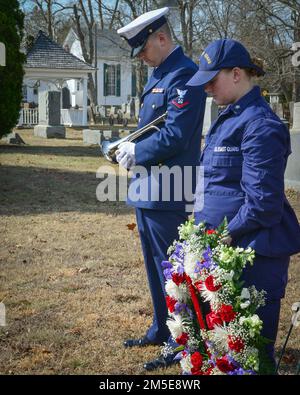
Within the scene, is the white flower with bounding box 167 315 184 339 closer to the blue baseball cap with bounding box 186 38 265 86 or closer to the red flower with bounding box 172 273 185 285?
the red flower with bounding box 172 273 185 285

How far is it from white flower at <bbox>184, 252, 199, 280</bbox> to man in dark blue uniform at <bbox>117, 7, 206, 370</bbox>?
94cm

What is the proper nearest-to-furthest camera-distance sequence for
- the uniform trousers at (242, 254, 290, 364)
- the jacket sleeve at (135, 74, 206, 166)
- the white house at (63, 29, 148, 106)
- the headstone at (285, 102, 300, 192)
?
the uniform trousers at (242, 254, 290, 364) → the jacket sleeve at (135, 74, 206, 166) → the headstone at (285, 102, 300, 192) → the white house at (63, 29, 148, 106)

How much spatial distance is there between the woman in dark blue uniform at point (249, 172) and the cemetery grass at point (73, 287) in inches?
46.6

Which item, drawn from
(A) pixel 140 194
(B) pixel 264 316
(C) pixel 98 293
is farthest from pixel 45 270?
(B) pixel 264 316

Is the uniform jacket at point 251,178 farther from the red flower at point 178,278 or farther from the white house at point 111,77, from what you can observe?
the white house at point 111,77

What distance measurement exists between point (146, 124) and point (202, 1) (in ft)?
91.6

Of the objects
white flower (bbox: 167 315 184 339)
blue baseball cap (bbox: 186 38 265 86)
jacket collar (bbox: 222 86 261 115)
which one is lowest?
white flower (bbox: 167 315 184 339)

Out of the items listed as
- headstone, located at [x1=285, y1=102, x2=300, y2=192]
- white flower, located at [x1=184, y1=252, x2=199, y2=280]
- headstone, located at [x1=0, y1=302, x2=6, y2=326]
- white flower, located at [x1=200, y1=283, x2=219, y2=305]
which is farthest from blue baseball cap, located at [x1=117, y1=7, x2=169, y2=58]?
headstone, located at [x1=285, y1=102, x2=300, y2=192]

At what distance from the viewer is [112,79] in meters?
51.8

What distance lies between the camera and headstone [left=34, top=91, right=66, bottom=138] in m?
22.2

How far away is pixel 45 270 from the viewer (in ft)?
19.8

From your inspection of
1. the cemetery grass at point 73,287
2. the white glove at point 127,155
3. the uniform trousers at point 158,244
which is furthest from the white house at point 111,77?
the white glove at point 127,155

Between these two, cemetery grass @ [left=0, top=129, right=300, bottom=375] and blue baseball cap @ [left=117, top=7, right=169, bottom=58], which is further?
cemetery grass @ [left=0, top=129, right=300, bottom=375]
